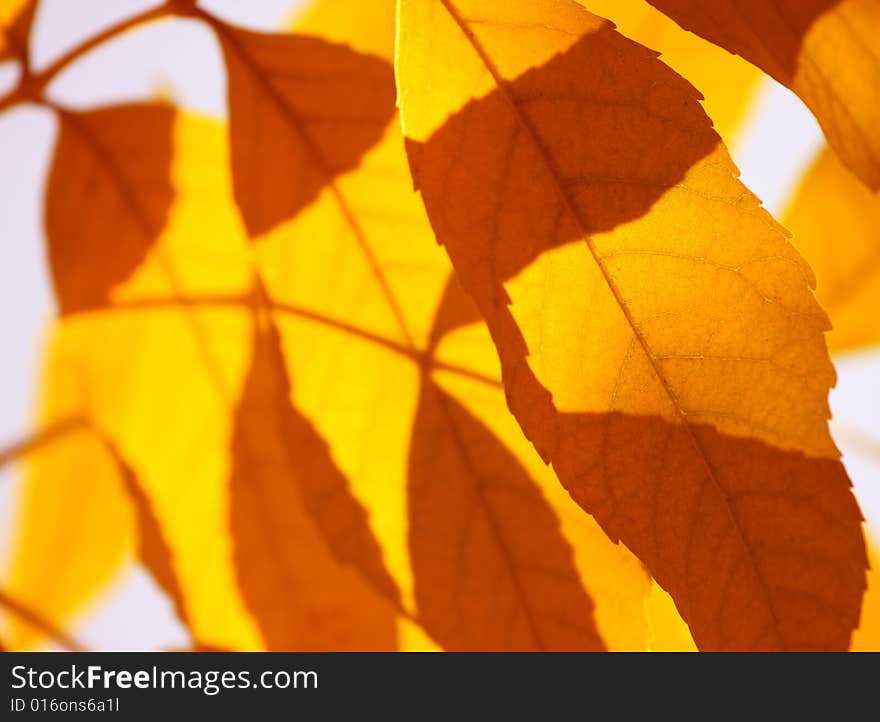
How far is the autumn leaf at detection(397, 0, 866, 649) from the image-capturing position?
44 centimetres

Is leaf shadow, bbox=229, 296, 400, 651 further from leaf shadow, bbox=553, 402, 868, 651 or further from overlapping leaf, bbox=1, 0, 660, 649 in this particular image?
leaf shadow, bbox=553, 402, 868, 651

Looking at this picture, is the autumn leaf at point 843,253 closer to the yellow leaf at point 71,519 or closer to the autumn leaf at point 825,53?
the autumn leaf at point 825,53

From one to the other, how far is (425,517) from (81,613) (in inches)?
23.6

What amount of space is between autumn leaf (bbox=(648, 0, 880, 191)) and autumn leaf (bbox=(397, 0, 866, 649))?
0.04 meters

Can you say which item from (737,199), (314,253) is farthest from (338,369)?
(737,199)

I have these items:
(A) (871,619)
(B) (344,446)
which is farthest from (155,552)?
(A) (871,619)

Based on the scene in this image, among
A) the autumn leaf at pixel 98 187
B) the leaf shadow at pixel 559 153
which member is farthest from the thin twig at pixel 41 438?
the leaf shadow at pixel 559 153

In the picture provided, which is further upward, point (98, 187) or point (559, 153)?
point (98, 187)

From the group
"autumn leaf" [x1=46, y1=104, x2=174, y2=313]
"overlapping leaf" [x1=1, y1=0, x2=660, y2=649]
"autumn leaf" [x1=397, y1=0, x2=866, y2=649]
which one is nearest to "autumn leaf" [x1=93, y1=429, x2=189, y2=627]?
"overlapping leaf" [x1=1, y1=0, x2=660, y2=649]

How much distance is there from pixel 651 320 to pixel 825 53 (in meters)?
0.18

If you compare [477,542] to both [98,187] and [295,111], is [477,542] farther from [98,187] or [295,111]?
[98,187]

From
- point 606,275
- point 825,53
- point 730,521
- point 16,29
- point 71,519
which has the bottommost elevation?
point 730,521

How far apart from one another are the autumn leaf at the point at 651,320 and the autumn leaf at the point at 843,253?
0.55 m

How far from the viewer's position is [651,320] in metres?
0.46
